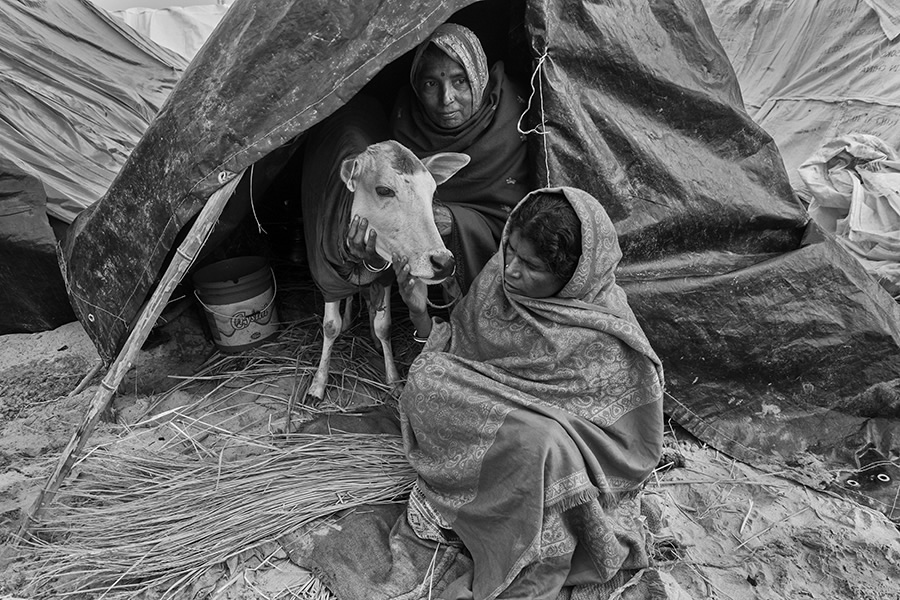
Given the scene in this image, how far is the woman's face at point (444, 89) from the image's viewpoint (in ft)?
8.85

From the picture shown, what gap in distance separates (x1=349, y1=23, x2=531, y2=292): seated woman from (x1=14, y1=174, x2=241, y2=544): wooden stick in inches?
24.5

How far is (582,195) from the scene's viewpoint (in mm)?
2088

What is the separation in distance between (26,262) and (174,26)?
6591mm

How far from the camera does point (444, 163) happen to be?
8.68 feet

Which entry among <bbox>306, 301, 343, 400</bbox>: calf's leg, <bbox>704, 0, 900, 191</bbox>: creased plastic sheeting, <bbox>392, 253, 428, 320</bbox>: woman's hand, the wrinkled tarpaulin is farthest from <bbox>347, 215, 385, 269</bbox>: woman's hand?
<bbox>704, 0, 900, 191</bbox>: creased plastic sheeting

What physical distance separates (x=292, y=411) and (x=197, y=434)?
48 cm

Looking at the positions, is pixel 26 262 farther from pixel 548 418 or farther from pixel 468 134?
pixel 548 418

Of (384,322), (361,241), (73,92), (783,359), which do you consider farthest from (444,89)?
(73,92)

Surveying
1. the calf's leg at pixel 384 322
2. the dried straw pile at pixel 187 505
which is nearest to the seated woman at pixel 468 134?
the calf's leg at pixel 384 322

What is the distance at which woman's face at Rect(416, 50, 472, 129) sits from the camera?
270 cm

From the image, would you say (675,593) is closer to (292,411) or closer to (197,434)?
(292,411)

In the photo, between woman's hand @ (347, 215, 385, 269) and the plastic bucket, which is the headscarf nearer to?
woman's hand @ (347, 215, 385, 269)

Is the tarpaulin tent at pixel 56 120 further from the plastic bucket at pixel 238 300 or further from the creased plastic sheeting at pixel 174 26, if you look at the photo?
the creased plastic sheeting at pixel 174 26

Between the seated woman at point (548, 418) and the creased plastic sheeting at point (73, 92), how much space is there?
3.24 metres
